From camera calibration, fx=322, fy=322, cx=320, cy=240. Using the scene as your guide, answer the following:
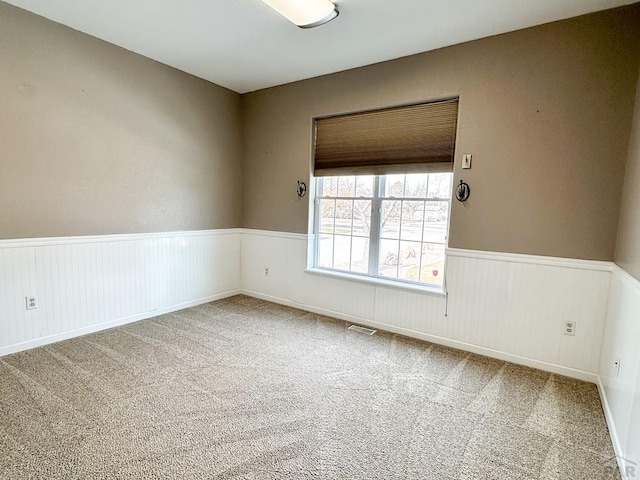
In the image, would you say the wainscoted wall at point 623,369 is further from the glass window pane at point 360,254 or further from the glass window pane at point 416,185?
the glass window pane at point 360,254

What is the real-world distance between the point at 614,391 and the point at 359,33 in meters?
3.10

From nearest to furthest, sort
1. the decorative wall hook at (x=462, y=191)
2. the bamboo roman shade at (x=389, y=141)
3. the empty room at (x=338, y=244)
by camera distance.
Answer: the empty room at (x=338, y=244)
the decorative wall hook at (x=462, y=191)
the bamboo roman shade at (x=389, y=141)

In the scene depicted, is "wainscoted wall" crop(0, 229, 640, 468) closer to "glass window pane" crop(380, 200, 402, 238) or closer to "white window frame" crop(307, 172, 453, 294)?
"white window frame" crop(307, 172, 453, 294)

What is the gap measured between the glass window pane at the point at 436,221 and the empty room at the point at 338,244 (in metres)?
0.02

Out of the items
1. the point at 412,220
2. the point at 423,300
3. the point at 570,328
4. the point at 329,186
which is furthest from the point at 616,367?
the point at 329,186

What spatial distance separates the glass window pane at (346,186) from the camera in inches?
144

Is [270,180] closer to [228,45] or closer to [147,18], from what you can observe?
[228,45]

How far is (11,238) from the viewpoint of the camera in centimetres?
256

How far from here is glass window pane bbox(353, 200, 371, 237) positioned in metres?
3.55

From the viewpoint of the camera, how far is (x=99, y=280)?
3115mm

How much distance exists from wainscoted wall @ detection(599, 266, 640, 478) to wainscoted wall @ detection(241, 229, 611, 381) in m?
0.14

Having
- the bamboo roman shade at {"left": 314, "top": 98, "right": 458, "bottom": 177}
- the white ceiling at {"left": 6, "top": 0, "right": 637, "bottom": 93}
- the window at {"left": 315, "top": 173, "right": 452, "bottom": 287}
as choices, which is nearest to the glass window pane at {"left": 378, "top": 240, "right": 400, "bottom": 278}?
the window at {"left": 315, "top": 173, "right": 452, "bottom": 287}

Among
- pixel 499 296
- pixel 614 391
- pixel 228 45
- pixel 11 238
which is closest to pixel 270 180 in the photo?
pixel 228 45

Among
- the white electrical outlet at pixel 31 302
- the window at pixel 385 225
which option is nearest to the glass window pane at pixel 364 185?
the window at pixel 385 225
